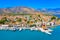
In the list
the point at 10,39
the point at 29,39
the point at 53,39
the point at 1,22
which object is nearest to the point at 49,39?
the point at 53,39

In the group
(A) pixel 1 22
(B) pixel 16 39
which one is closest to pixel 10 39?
(B) pixel 16 39

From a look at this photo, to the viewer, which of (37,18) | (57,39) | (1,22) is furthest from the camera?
(37,18)

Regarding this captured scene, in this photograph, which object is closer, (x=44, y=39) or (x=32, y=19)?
(x=44, y=39)

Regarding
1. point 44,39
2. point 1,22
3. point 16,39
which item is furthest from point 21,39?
point 1,22

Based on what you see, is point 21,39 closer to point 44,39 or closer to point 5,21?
point 44,39

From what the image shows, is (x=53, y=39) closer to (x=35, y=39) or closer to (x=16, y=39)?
(x=35, y=39)

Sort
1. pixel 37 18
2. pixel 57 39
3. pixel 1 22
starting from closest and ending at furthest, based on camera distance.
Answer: pixel 57 39, pixel 1 22, pixel 37 18

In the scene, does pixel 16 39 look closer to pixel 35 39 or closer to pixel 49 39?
pixel 35 39

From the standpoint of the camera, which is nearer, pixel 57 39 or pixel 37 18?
pixel 57 39
